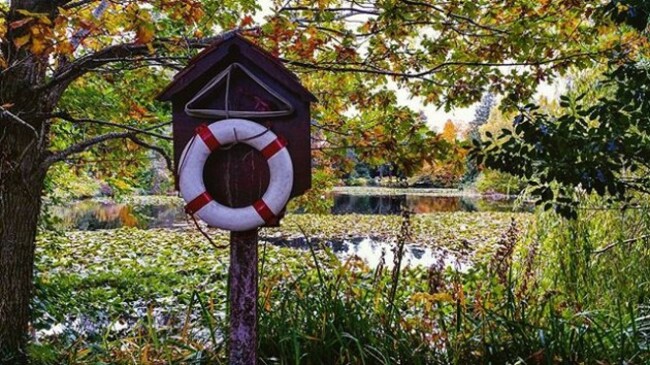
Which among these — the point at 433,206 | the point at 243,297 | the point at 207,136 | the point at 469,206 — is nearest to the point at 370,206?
the point at 433,206

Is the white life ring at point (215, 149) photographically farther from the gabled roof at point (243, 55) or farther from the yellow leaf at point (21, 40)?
the yellow leaf at point (21, 40)

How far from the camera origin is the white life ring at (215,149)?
5.81ft

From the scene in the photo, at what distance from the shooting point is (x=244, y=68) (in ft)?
5.97

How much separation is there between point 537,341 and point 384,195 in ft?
70.3

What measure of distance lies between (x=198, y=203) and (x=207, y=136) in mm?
220

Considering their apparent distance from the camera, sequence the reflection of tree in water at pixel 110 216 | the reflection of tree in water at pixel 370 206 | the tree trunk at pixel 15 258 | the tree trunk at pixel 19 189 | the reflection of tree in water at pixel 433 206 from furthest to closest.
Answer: the reflection of tree in water at pixel 433 206, the reflection of tree in water at pixel 370 206, the reflection of tree in water at pixel 110 216, the tree trunk at pixel 15 258, the tree trunk at pixel 19 189

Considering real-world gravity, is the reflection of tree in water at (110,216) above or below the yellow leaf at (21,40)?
below

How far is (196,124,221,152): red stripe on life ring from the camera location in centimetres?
176

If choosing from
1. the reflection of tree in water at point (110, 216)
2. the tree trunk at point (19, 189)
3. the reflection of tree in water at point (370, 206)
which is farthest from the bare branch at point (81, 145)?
the reflection of tree in water at point (370, 206)

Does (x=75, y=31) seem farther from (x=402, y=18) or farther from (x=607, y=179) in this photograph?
(x=607, y=179)

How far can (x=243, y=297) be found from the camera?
1844mm

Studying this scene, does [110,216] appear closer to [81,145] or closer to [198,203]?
[81,145]

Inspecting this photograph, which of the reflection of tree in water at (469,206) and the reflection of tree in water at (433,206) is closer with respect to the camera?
the reflection of tree in water at (433,206)

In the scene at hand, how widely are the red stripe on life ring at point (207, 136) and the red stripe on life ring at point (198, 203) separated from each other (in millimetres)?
159
